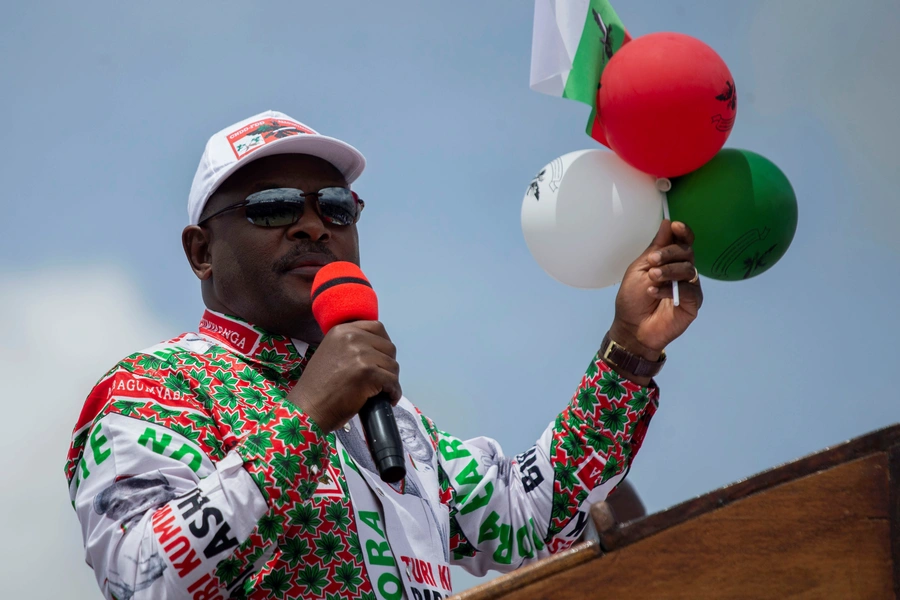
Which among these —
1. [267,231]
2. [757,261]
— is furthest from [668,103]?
[267,231]

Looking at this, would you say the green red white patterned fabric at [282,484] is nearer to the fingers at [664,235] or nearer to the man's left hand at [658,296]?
the man's left hand at [658,296]

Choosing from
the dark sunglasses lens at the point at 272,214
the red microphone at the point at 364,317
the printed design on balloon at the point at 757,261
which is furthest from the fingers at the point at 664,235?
the dark sunglasses lens at the point at 272,214

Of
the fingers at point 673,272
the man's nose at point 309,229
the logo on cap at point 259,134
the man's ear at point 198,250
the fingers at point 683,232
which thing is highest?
the logo on cap at point 259,134

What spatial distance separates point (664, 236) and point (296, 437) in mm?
1609

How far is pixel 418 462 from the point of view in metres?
3.83

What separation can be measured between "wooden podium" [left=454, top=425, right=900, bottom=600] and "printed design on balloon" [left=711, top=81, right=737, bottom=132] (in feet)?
5.88

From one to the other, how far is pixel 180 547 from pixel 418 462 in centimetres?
134

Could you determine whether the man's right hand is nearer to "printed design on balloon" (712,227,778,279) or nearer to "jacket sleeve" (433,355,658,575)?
"jacket sleeve" (433,355,658,575)

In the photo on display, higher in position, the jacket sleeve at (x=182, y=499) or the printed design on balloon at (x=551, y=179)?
the printed design on balloon at (x=551, y=179)

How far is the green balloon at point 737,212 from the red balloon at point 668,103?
8cm

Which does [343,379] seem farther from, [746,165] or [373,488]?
[746,165]

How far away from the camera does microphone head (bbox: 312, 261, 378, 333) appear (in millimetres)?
3072

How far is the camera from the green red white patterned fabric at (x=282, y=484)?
267 cm

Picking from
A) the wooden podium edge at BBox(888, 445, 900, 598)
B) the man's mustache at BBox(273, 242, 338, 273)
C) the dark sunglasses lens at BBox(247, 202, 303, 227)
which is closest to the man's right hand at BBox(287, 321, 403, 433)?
the man's mustache at BBox(273, 242, 338, 273)
